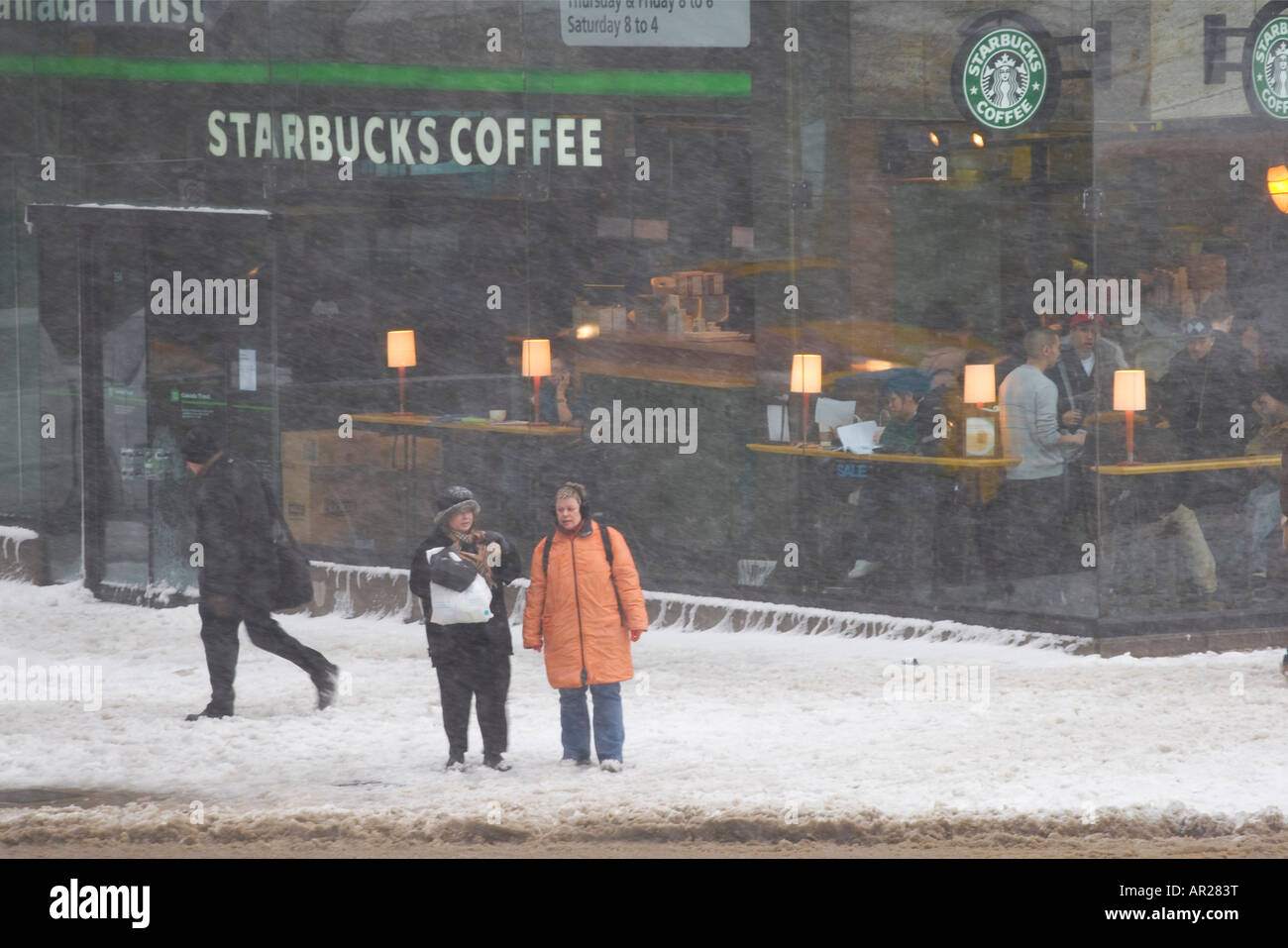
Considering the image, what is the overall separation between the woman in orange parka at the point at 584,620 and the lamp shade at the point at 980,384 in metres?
4.15

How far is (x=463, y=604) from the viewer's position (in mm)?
9195

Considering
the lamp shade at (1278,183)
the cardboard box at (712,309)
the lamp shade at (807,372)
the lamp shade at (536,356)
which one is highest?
the lamp shade at (1278,183)

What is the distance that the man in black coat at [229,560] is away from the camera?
1032 centimetres

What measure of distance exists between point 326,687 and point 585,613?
7.89ft

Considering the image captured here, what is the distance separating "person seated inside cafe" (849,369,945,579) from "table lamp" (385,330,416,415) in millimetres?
3957

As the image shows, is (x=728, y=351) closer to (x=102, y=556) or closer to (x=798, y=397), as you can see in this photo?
(x=798, y=397)

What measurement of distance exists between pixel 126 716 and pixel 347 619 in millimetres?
3241

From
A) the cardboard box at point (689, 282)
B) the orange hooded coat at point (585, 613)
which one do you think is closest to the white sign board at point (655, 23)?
the cardboard box at point (689, 282)

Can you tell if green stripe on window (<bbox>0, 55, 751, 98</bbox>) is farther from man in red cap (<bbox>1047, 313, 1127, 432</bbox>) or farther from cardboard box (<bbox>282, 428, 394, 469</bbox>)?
man in red cap (<bbox>1047, 313, 1127, 432</bbox>)

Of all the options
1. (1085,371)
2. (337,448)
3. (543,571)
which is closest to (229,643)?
(543,571)

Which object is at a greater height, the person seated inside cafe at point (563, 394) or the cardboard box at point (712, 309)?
the cardboard box at point (712, 309)

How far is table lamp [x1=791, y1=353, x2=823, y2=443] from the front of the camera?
12961mm

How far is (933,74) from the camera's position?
12.3 metres

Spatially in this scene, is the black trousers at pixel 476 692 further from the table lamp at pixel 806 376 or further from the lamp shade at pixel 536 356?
the lamp shade at pixel 536 356
